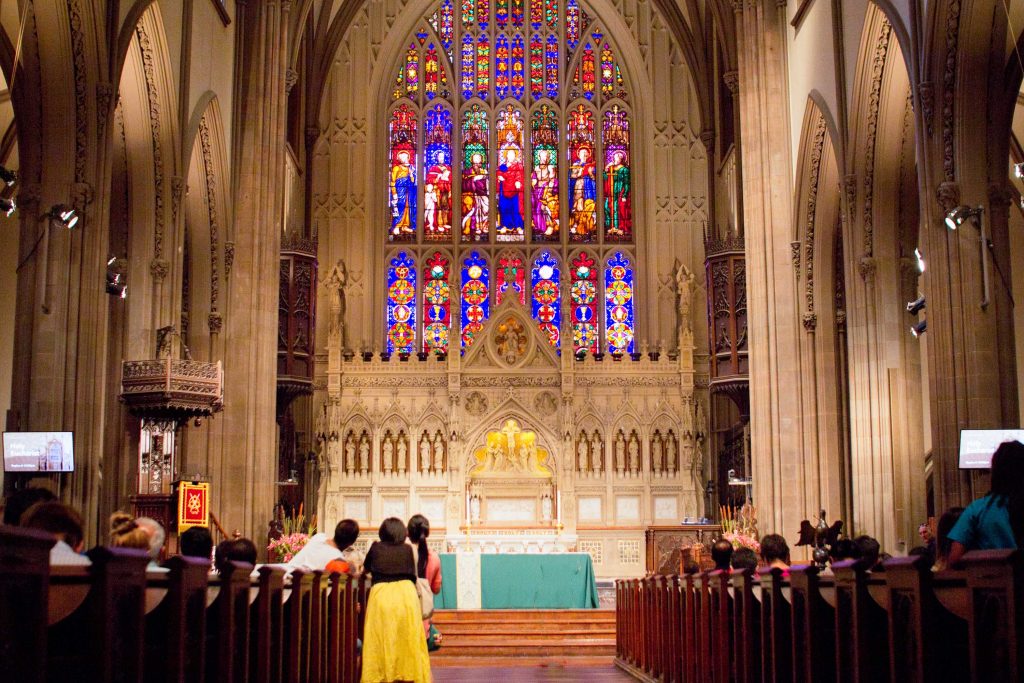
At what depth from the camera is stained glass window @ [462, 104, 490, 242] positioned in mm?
26234

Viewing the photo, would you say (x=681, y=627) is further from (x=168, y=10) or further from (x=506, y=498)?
(x=506, y=498)

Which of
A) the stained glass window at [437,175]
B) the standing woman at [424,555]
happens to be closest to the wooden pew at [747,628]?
the standing woman at [424,555]

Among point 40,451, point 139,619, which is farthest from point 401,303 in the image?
point 139,619

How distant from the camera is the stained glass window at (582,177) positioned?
26312 millimetres

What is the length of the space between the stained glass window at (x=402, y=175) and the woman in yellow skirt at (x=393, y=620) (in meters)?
18.6

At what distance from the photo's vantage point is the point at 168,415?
13.9 metres

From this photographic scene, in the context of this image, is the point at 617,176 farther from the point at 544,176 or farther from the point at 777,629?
the point at 777,629

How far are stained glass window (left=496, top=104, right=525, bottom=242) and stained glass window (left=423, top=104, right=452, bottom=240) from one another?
1.08 meters

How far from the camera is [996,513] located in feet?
17.9

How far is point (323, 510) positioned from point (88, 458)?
1057 centimetres

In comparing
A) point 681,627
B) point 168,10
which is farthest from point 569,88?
point 681,627

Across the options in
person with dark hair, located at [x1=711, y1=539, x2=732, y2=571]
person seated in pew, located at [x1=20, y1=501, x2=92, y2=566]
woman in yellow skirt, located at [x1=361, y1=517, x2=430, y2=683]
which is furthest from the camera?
person with dark hair, located at [x1=711, y1=539, x2=732, y2=571]

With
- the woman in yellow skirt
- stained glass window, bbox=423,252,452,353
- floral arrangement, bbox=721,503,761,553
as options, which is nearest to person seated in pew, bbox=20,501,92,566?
the woman in yellow skirt

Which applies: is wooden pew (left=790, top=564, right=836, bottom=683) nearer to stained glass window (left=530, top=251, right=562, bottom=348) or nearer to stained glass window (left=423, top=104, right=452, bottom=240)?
stained glass window (left=530, top=251, right=562, bottom=348)
